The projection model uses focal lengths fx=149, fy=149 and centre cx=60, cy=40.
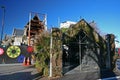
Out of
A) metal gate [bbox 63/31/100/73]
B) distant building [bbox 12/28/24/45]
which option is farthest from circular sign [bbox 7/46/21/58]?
distant building [bbox 12/28/24/45]

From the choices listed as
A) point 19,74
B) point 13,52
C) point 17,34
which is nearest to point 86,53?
point 19,74

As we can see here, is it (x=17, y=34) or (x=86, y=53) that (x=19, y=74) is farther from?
(x=17, y=34)

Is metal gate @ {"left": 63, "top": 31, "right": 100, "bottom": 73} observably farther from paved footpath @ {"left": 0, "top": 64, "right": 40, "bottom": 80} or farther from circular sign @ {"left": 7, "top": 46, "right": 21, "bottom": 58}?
circular sign @ {"left": 7, "top": 46, "right": 21, "bottom": 58}

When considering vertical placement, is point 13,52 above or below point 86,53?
above

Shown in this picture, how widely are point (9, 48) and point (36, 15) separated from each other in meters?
10.9

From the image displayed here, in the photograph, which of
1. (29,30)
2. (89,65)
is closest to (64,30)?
(89,65)

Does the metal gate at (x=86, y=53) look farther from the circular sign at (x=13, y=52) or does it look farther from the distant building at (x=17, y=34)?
the distant building at (x=17, y=34)

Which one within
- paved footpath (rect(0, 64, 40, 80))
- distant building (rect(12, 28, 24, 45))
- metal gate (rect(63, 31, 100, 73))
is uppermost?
distant building (rect(12, 28, 24, 45))

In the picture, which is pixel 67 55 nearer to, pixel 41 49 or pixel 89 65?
pixel 89 65

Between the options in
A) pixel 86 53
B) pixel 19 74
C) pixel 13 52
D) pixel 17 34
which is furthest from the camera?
pixel 17 34

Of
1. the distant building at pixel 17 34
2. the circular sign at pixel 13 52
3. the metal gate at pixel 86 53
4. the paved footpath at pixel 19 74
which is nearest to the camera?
the paved footpath at pixel 19 74

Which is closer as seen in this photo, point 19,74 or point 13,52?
point 19,74

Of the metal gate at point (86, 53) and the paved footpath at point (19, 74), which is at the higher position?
the metal gate at point (86, 53)

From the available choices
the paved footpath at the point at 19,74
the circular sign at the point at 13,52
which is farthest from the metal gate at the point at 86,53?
the circular sign at the point at 13,52
